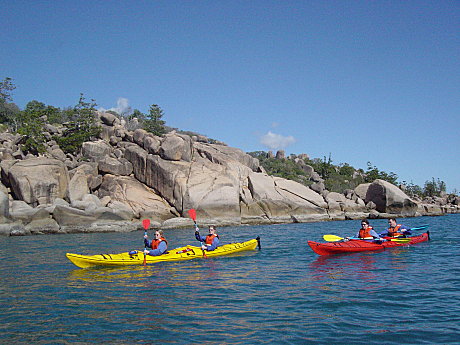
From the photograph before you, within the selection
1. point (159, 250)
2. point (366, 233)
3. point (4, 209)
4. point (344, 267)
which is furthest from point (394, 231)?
point (4, 209)

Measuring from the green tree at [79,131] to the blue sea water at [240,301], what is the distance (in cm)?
2764

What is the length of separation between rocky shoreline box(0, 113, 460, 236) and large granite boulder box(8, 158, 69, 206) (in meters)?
0.07

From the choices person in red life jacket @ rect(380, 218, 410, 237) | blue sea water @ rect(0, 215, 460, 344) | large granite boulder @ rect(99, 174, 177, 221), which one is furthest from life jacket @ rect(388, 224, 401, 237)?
large granite boulder @ rect(99, 174, 177, 221)

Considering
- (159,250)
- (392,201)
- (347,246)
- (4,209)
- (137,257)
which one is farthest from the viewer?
(392,201)

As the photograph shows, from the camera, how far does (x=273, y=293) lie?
8.87 m

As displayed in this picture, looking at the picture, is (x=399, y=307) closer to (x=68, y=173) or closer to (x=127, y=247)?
(x=127, y=247)

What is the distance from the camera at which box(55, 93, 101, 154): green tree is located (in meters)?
39.8

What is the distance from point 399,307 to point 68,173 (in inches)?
1193

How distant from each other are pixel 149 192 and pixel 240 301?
86.7ft

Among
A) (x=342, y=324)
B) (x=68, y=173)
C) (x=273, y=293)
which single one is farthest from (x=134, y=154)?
(x=342, y=324)

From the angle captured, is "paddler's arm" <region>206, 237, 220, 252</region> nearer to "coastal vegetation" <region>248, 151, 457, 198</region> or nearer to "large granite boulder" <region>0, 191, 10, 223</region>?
"large granite boulder" <region>0, 191, 10, 223</region>

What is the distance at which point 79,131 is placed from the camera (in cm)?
4138

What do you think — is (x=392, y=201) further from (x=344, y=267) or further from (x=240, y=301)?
(x=240, y=301)

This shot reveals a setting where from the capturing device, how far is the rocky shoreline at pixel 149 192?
28.1 meters
